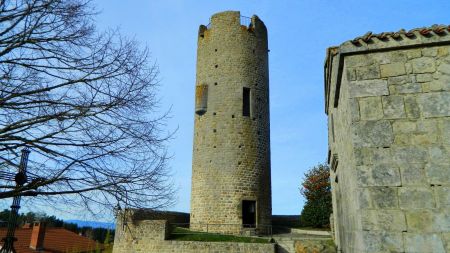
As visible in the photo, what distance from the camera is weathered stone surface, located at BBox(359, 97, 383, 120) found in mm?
4433

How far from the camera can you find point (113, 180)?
21.9 ft

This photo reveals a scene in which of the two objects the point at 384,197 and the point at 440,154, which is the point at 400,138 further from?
the point at 384,197

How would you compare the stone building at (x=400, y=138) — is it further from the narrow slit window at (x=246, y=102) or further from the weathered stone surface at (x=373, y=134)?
the narrow slit window at (x=246, y=102)

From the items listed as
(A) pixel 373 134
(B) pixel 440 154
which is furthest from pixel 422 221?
(A) pixel 373 134

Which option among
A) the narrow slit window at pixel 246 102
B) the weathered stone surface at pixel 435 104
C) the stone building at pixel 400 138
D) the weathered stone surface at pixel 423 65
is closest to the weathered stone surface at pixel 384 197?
the stone building at pixel 400 138

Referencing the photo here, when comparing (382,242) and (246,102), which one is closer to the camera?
(382,242)

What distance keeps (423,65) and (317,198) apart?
16.0 metres

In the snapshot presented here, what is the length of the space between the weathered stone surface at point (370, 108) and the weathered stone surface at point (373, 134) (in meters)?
0.08

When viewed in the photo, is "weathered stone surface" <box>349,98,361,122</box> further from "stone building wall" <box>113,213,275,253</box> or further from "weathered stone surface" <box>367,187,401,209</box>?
"stone building wall" <box>113,213,275,253</box>

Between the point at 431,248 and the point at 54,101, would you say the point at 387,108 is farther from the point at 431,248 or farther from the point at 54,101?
the point at 54,101

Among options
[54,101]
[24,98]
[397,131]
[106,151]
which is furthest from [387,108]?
[24,98]

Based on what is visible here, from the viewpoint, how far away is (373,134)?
14.4 feet

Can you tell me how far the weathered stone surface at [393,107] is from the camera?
4.37 metres

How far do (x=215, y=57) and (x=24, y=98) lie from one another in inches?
523
